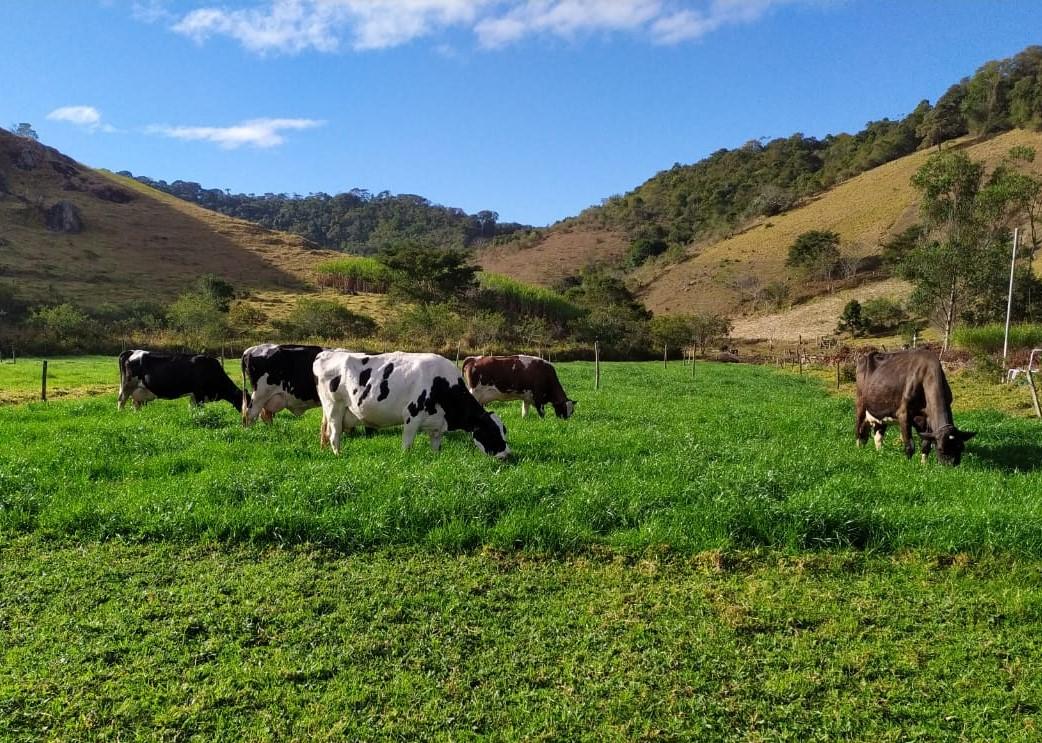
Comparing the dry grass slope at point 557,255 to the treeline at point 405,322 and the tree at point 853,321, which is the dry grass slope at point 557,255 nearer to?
the treeline at point 405,322

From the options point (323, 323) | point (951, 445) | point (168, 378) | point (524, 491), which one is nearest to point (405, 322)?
point (323, 323)

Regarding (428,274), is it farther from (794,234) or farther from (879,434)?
(879,434)

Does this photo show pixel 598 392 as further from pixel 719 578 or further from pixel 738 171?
pixel 738 171

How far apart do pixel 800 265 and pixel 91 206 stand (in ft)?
348

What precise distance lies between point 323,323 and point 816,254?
5953 centimetres

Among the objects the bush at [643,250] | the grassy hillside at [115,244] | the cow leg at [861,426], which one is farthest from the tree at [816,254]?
the cow leg at [861,426]

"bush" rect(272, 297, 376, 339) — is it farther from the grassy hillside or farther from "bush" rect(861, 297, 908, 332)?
"bush" rect(861, 297, 908, 332)

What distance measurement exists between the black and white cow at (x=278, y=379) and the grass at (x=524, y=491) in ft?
3.71

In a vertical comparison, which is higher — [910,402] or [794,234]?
[794,234]

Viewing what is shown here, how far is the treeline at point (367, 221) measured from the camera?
16338 centimetres

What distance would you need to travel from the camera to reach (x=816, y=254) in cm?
7994

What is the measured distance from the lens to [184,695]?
12.7ft

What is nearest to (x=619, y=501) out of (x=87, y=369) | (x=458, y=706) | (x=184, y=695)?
(x=458, y=706)

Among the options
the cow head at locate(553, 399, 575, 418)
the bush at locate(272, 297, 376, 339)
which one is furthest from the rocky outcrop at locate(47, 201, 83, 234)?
the cow head at locate(553, 399, 575, 418)
